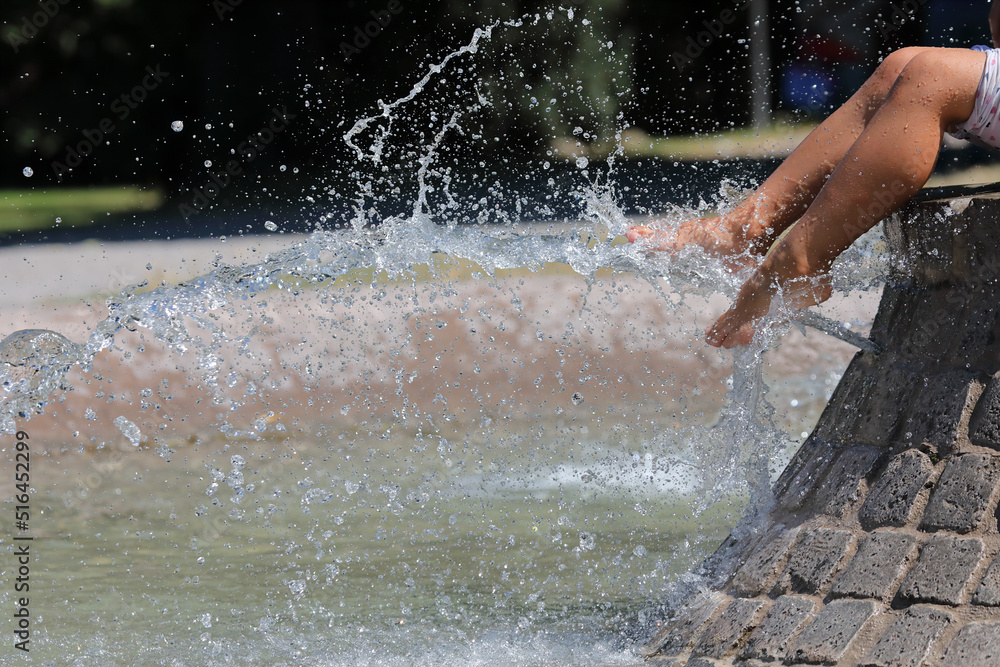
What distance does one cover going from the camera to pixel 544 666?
6.81 feet

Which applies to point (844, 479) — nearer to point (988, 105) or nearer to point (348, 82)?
point (988, 105)

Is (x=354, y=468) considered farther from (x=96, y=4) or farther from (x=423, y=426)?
(x=96, y=4)

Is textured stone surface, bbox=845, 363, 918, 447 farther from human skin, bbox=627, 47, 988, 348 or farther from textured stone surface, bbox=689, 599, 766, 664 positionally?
textured stone surface, bbox=689, 599, 766, 664

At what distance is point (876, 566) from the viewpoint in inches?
72.8

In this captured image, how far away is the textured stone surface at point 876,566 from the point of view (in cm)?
181

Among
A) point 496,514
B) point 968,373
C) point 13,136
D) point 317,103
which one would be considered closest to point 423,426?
point 496,514

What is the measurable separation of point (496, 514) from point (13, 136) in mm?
12072

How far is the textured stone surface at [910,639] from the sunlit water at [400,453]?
537 mm

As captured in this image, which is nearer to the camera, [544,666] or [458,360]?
[544,666]

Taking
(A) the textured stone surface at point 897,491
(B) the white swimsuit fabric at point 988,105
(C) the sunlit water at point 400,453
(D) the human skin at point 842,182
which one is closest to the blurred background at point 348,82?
(C) the sunlit water at point 400,453

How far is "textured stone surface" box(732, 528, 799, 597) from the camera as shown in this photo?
2006 mm

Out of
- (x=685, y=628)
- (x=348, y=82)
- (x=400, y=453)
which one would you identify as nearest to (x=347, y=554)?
(x=400, y=453)

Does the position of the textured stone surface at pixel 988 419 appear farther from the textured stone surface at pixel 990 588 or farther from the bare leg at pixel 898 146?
the bare leg at pixel 898 146

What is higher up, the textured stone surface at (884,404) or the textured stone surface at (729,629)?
the textured stone surface at (884,404)
